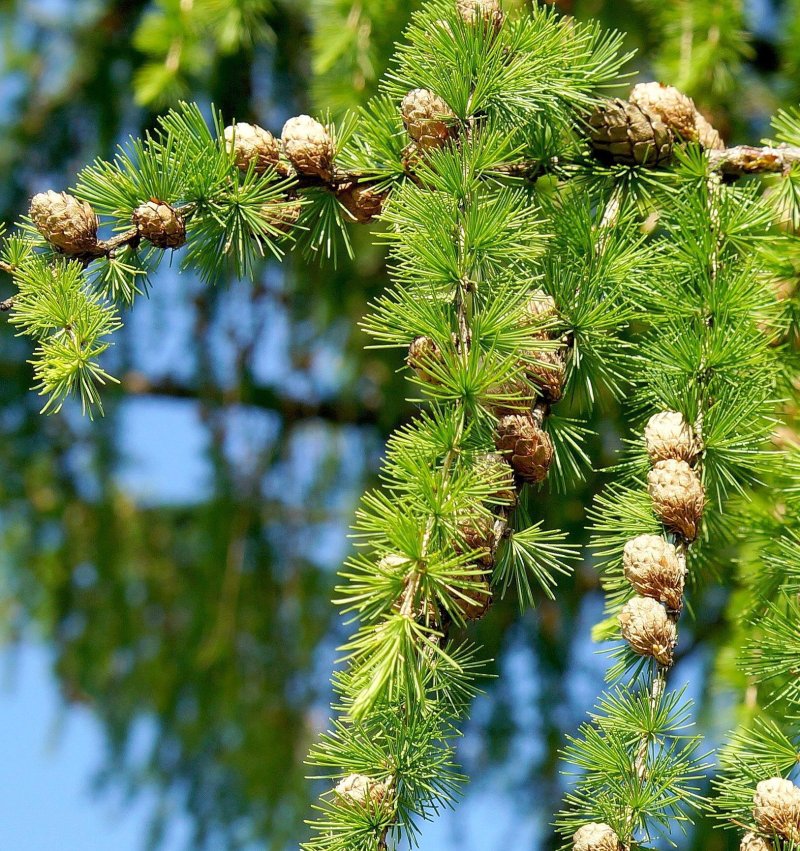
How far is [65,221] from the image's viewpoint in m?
0.71

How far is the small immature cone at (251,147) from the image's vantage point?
0.77 meters

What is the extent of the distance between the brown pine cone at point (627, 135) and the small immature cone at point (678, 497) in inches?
9.9


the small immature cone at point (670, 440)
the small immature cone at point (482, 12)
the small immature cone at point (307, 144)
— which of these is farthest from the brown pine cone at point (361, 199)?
the small immature cone at point (670, 440)

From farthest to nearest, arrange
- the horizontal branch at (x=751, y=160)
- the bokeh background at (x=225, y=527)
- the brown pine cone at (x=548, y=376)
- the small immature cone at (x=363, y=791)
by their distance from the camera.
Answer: the bokeh background at (x=225, y=527), the horizontal branch at (x=751, y=160), the brown pine cone at (x=548, y=376), the small immature cone at (x=363, y=791)

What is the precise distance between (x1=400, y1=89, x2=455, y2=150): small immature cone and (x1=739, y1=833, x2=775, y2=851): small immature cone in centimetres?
50

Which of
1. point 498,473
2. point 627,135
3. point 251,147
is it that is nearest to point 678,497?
point 498,473

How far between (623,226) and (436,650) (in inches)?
15.4

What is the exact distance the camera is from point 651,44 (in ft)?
6.38

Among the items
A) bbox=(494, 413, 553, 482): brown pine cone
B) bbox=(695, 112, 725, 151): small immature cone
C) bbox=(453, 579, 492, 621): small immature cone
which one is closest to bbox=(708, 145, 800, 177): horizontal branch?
bbox=(695, 112, 725, 151): small immature cone

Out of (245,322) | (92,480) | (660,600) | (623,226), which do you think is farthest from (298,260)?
(660,600)

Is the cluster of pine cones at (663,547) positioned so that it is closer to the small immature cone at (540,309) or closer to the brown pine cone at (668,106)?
the small immature cone at (540,309)

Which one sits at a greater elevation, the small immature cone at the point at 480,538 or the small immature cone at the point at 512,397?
the small immature cone at the point at 512,397

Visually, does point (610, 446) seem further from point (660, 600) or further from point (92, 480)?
point (660, 600)

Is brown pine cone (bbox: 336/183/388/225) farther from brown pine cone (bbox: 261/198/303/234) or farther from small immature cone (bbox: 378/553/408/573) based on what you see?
small immature cone (bbox: 378/553/408/573)
